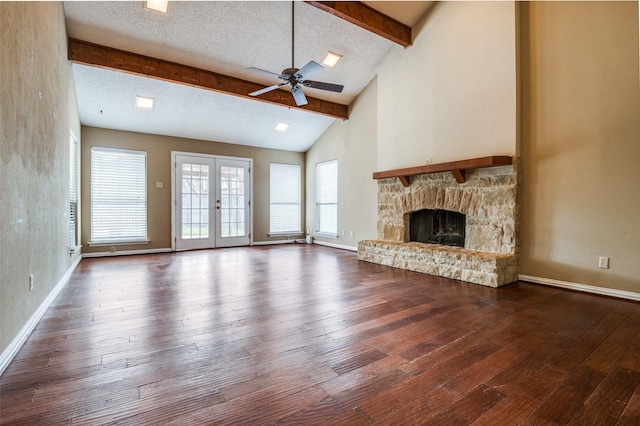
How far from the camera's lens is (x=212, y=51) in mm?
4852

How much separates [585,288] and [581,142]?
166 centimetres

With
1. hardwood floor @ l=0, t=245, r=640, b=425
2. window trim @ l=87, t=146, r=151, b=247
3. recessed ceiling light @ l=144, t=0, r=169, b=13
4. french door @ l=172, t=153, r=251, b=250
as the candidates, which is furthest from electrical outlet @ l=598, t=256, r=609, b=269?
window trim @ l=87, t=146, r=151, b=247

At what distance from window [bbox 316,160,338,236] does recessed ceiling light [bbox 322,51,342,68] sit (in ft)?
8.05

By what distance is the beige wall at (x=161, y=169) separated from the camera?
20.1 ft

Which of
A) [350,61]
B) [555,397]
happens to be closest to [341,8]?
[350,61]

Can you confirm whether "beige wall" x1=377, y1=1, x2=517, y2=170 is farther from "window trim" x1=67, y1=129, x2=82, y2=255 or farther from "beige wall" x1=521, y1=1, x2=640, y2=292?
"window trim" x1=67, y1=129, x2=82, y2=255

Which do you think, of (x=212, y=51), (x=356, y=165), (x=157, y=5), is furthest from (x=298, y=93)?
(x=356, y=165)

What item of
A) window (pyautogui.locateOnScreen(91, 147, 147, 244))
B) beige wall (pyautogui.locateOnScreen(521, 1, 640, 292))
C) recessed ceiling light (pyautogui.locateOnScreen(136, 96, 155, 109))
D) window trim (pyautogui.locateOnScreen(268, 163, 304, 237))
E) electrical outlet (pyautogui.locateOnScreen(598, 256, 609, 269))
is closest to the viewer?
beige wall (pyautogui.locateOnScreen(521, 1, 640, 292))

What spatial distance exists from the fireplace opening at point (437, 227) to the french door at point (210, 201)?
4.28 m

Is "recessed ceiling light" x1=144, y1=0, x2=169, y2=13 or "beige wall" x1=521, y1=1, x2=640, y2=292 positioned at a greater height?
"recessed ceiling light" x1=144, y1=0, x2=169, y2=13

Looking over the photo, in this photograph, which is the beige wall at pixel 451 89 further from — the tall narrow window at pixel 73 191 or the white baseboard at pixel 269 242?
the tall narrow window at pixel 73 191

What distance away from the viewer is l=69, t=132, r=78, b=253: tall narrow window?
15.4ft

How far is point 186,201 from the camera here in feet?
23.5

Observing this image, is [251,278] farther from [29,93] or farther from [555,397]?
[555,397]
